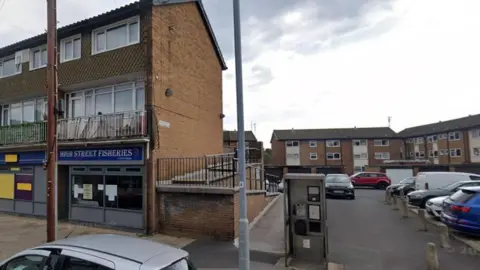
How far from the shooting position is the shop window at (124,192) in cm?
1087

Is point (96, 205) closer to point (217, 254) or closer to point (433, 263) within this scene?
point (217, 254)

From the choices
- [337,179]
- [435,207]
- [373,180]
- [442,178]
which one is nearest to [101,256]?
[435,207]

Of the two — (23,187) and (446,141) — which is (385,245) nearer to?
(23,187)

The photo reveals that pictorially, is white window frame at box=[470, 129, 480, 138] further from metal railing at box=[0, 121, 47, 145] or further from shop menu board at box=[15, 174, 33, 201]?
shop menu board at box=[15, 174, 33, 201]

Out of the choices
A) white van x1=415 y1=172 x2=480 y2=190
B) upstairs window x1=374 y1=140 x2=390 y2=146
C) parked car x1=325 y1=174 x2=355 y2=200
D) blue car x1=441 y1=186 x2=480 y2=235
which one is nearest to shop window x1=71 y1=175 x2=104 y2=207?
blue car x1=441 y1=186 x2=480 y2=235

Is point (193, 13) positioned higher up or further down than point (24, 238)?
higher up

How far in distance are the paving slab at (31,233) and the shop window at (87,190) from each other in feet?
2.98

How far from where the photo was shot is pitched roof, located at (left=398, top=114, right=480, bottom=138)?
132 ft

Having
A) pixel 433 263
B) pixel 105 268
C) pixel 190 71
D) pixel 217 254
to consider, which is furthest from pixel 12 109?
pixel 433 263

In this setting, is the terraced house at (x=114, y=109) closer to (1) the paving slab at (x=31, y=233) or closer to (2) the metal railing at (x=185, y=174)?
(2) the metal railing at (x=185, y=174)

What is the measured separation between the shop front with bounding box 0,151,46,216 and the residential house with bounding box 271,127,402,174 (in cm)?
3829

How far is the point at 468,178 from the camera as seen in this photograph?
1703cm

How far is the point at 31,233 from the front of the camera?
10.7m

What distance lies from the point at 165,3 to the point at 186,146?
19.4ft
